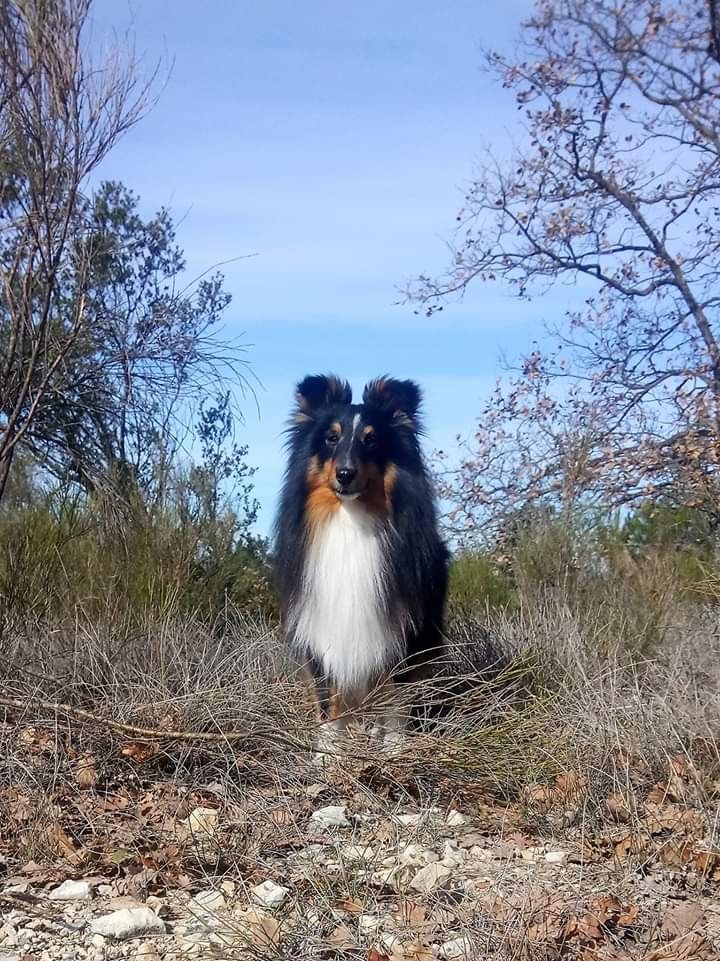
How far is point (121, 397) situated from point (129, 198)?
12.6 ft

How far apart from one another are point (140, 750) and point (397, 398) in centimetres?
225

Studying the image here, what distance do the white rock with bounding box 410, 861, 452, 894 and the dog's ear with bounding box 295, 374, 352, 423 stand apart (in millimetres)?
2613

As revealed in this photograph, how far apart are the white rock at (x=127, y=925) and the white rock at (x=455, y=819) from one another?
1372 mm

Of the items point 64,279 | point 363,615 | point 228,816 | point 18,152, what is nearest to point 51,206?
point 18,152

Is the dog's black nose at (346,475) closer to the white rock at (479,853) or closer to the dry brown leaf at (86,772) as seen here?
the dry brown leaf at (86,772)

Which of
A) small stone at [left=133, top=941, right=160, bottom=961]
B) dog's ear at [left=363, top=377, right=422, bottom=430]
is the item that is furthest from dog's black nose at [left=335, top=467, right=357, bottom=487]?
small stone at [left=133, top=941, right=160, bottom=961]

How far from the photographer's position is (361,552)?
204 inches

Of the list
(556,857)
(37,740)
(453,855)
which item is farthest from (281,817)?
(37,740)

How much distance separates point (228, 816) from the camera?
13.2 ft

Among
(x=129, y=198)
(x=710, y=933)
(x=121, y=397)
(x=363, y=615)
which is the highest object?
(x=129, y=198)

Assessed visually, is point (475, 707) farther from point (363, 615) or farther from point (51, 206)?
point (51, 206)

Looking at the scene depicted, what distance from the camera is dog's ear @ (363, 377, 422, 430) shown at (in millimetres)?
5398

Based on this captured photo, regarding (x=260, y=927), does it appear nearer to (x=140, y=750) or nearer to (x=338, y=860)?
(x=338, y=860)

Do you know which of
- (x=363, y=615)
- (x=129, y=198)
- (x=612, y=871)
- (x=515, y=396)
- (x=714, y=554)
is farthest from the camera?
(x=515, y=396)
